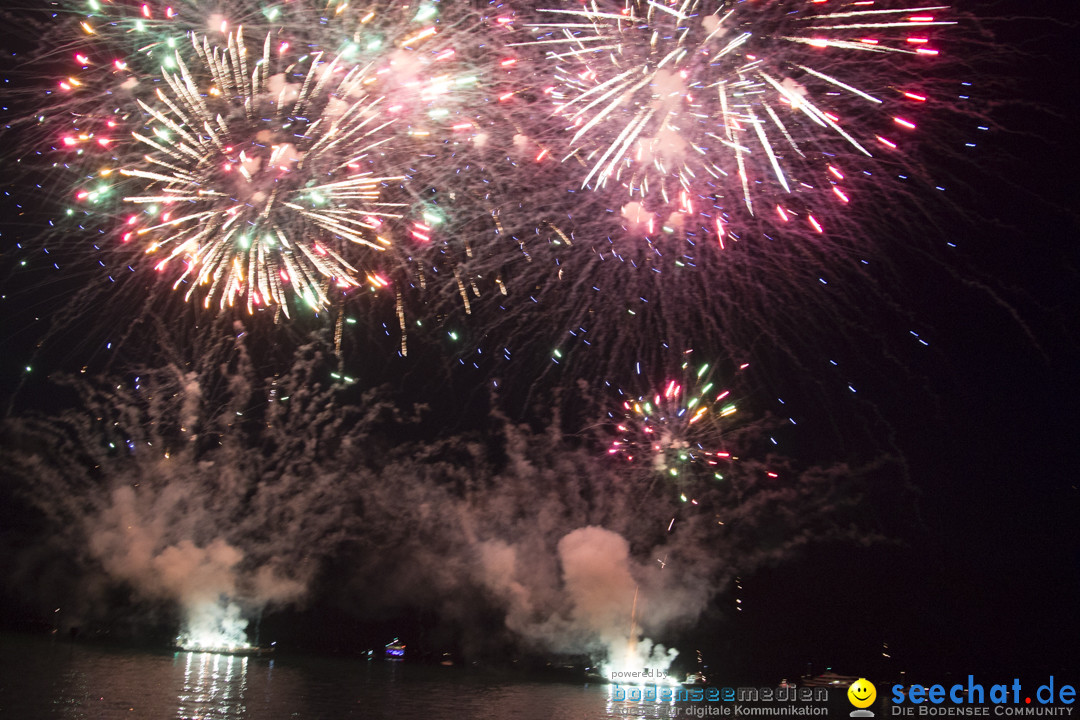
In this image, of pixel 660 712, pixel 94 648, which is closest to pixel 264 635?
pixel 94 648

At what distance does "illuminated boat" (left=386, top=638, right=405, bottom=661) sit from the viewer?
7131cm

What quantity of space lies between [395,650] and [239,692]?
43.6 metres

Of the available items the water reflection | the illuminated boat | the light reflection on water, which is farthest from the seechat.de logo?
the illuminated boat

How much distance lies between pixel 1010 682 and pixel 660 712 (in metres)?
38.7

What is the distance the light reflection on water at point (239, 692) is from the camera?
880 inches

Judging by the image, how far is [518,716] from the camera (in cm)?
3023

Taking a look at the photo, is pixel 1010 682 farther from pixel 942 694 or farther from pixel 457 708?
pixel 457 708

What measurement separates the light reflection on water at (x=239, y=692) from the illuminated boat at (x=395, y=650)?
53.7ft

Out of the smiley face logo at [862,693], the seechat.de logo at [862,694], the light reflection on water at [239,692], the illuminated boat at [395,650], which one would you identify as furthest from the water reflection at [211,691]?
the illuminated boat at [395,650]

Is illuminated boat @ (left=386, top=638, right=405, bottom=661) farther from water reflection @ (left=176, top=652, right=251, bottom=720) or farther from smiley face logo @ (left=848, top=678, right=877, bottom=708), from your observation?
smiley face logo @ (left=848, top=678, right=877, bottom=708)

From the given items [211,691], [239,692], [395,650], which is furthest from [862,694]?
[395,650]

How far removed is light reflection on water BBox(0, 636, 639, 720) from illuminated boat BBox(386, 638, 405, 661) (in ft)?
53.7

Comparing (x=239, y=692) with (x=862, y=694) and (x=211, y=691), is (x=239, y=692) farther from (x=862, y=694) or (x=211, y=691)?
(x=862, y=694)

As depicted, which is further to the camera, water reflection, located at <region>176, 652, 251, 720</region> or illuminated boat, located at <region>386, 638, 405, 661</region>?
illuminated boat, located at <region>386, 638, 405, 661</region>
